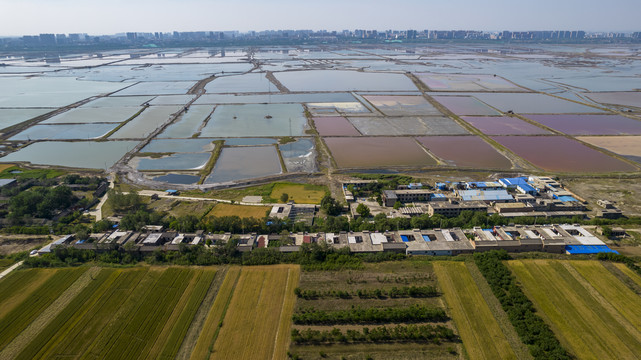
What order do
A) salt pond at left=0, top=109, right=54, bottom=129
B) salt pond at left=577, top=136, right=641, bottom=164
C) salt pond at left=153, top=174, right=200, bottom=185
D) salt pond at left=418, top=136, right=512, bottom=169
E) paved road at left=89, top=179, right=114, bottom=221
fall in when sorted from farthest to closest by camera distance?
1. salt pond at left=0, top=109, right=54, bottom=129
2. salt pond at left=577, top=136, right=641, bottom=164
3. salt pond at left=418, top=136, right=512, bottom=169
4. salt pond at left=153, top=174, right=200, bottom=185
5. paved road at left=89, top=179, right=114, bottom=221

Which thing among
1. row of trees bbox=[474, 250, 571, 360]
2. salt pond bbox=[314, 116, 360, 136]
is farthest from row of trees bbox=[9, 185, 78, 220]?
row of trees bbox=[474, 250, 571, 360]

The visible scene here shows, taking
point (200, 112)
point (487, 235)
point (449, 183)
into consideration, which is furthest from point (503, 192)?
point (200, 112)

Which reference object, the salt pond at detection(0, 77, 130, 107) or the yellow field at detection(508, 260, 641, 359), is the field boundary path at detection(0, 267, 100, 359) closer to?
the yellow field at detection(508, 260, 641, 359)

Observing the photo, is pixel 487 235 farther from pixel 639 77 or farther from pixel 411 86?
pixel 639 77

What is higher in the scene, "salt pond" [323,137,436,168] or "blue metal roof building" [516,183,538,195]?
"salt pond" [323,137,436,168]

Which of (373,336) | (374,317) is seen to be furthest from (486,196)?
(373,336)
